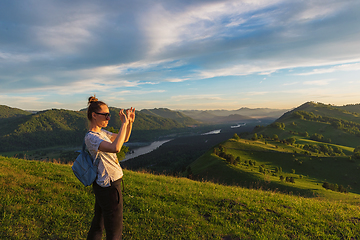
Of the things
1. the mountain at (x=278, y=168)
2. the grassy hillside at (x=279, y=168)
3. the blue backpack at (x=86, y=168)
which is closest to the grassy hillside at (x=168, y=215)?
the blue backpack at (x=86, y=168)

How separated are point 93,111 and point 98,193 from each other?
176 centimetres

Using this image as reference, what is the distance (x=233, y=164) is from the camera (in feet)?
230

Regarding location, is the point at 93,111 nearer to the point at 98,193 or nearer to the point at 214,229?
the point at 98,193

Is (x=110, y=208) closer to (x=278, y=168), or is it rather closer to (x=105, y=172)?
(x=105, y=172)

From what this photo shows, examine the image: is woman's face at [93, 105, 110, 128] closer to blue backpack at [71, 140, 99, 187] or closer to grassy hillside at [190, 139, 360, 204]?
blue backpack at [71, 140, 99, 187]

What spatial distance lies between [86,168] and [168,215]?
4.41 m

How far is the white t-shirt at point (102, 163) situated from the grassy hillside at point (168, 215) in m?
3.02

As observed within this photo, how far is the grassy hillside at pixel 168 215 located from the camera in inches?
223

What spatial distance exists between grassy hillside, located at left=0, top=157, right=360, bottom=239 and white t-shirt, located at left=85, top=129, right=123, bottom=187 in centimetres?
302

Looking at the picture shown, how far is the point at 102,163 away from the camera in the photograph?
3678 mm

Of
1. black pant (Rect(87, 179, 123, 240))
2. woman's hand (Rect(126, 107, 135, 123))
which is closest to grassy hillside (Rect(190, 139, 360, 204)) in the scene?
black pant (Rect(87, 179, 123, 240))

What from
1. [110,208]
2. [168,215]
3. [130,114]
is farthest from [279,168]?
[110,208]

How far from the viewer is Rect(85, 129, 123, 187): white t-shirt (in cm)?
346

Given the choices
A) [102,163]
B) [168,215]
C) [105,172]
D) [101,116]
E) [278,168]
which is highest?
[101,116]
